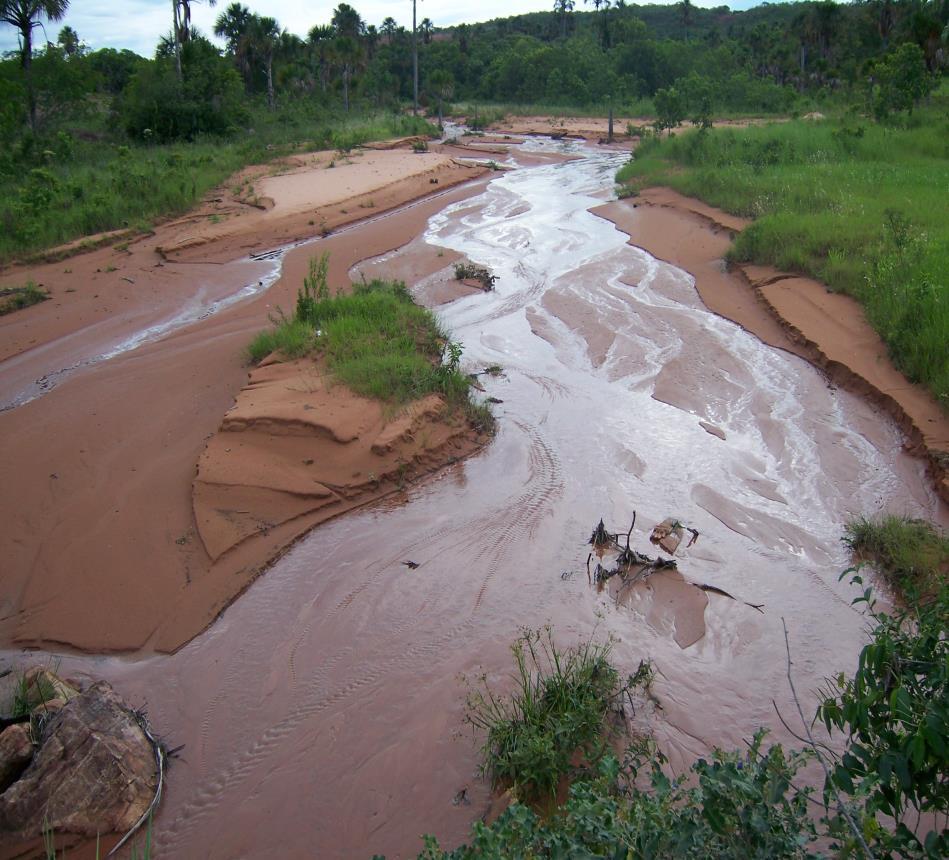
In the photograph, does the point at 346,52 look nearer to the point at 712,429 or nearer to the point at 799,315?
the point at 799,315

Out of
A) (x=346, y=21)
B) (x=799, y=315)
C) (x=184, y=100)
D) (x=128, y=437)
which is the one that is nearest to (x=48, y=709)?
(x=128, y=437)

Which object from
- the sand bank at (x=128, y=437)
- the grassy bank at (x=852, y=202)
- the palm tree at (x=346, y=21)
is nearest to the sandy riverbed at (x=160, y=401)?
the sand bank at (x=128, y=437)

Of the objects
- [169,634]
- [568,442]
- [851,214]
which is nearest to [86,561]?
[169,634]

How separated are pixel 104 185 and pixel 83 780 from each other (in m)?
16.6

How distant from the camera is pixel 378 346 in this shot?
27.8ft

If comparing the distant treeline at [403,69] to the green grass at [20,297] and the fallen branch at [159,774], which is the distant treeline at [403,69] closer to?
the green grass at [20,297]

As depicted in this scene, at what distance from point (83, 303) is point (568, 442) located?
852cm

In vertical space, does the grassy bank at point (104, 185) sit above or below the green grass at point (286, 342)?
above

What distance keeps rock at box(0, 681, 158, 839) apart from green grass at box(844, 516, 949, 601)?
477 centimetres

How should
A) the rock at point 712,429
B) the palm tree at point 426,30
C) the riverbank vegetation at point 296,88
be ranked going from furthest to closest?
the palm tree at point 426,30
the riverbank vegetation at point 296,88
the rock at point 712,429

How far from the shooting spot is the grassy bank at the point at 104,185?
48.6 feet

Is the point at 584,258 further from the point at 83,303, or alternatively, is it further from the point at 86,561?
the point at 86,561

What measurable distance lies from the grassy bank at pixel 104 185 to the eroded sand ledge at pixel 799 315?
10.4 metres

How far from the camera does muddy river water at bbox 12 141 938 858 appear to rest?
4.08 meters
